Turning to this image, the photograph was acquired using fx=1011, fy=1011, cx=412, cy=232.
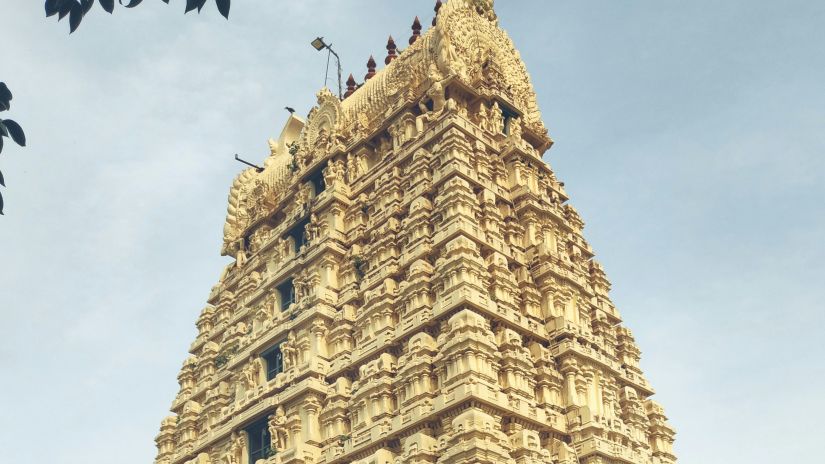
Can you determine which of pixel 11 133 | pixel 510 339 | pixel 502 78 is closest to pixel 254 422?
pixel 510 339

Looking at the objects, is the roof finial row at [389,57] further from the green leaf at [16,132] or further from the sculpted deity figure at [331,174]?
the green leaf at [16,132]

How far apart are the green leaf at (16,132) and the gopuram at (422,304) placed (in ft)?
50.7

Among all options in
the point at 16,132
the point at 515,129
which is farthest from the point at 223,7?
the point at 515,129

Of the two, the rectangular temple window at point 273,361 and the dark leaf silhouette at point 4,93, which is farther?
the rectangular temple window at point 273,361

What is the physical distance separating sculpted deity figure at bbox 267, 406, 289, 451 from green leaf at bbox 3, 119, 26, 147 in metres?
20.7

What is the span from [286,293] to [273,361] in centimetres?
258

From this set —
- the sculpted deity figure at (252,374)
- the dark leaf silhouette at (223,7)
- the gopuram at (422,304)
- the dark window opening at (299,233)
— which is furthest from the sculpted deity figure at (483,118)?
the dark leaf silhouette at (223,7)

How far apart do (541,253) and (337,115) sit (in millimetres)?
10005

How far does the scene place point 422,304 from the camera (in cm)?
2711

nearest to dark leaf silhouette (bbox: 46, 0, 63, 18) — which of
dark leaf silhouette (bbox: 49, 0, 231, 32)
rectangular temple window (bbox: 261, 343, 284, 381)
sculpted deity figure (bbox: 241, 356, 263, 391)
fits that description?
dark leaf silhouette (bbox: 49, 0, 231, 32)

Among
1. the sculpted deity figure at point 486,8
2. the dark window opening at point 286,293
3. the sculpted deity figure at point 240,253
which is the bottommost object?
the dark window opening at point 286,293

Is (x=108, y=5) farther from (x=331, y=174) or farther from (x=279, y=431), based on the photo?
(x=331, y=174)

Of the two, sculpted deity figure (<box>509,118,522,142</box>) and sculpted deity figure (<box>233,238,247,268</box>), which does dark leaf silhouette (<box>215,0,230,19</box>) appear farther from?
sculpted deity figure (<box>233,238,247,268</box>)

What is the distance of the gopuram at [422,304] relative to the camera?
25.4 meters
